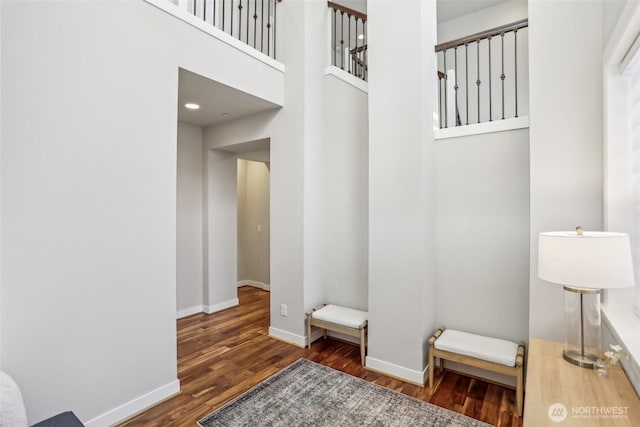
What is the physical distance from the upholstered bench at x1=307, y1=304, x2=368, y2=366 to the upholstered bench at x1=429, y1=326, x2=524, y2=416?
25.3 inches

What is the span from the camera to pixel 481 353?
2324mm

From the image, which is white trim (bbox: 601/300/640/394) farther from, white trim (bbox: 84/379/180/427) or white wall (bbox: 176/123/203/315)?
white wall (bbox: 176/123/203/315)

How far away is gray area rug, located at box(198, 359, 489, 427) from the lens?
2123 mm

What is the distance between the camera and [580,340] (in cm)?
165

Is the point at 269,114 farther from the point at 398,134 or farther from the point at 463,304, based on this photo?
the point at 463,304

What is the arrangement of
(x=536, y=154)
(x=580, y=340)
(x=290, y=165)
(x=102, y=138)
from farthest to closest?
(x=290, y=165) → (x=536, y=154) → (x=102, y=138) → (x=580, y=340)

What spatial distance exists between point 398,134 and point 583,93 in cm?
125

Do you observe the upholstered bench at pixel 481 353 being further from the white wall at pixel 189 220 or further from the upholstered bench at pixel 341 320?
the white wall at pixel 189 220

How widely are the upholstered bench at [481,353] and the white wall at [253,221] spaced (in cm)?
358

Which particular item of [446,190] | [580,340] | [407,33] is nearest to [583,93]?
[446,190]

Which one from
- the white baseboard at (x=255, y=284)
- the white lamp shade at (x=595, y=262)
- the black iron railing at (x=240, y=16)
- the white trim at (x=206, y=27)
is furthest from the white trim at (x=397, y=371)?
the black iron railing at (x=240, y=16)

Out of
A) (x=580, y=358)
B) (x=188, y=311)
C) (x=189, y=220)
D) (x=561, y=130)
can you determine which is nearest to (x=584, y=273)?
(x=580, y=358)

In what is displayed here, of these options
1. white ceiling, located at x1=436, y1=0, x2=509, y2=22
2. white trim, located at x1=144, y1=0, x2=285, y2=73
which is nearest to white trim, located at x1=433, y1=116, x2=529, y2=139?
white trim, located at x1=144, y1=0, x2=285, y2=73

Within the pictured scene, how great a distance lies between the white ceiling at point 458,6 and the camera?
4980 mm
